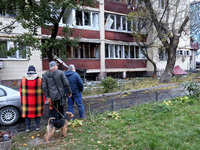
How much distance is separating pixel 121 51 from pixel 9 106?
662 inches

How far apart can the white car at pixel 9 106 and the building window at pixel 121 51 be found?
48.6 feet

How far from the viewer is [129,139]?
4191 millimetres

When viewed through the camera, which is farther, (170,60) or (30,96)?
(170,60)

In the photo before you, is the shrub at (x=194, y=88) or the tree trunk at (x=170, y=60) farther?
the tree trunk at (x=170, y=60)

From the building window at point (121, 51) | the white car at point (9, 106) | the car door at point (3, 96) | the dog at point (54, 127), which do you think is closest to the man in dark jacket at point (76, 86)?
the dog at point (54, 127)

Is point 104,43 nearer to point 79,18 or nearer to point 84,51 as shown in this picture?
point 84,51

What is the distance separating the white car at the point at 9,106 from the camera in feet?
19.5

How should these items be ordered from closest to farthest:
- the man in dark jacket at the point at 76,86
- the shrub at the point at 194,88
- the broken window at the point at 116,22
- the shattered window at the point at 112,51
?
the man in dark jacket at the point at 76,86, the shrub at the point at 194,88, the broken window at the point at 116,22, the shattered window at the point at 112,51

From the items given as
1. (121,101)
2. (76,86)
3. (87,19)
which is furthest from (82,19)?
(76,86)

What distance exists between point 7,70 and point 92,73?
837 cm

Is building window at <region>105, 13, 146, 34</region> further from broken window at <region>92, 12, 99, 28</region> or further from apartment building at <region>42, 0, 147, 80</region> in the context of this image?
broken window at <region>92, 12, 99, 28</region>

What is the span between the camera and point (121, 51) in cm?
2142

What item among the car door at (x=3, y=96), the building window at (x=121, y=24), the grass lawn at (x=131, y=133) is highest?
the building window at (x=121, y=24)

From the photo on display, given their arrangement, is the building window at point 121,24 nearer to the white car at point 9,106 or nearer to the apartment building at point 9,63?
the apartment building at point 9,63
